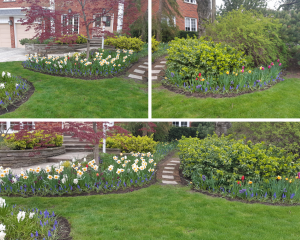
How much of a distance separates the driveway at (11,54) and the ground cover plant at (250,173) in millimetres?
7741

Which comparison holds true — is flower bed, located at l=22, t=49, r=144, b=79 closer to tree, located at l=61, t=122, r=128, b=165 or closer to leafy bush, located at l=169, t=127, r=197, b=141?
tree, located at l=61, t=122, r=128, b=165

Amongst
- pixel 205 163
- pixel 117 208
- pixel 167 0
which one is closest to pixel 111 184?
pixel 117 208

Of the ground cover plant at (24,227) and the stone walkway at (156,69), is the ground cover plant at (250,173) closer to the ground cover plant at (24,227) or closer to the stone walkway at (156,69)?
the stone walkway at (156,69)

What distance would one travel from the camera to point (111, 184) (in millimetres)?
6516

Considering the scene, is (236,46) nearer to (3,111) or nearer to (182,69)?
(182,69)

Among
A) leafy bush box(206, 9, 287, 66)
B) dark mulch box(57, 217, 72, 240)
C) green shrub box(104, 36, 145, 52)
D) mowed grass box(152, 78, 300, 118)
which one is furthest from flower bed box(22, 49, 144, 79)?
dark mulch box(57, 217, 72, 240)

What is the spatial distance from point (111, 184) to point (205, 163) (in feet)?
9.00

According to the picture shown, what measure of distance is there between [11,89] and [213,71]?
18.2 feet

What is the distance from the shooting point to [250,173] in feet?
21.3

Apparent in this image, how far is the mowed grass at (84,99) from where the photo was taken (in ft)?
19.7

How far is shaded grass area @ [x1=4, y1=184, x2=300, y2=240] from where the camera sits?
4184mm

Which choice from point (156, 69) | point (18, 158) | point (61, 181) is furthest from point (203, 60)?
point (18, 158)

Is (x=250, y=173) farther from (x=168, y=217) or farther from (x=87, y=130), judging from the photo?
(x=87, y=130)

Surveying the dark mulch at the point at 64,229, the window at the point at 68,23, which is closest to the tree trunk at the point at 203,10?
the window at the point at 68,23
